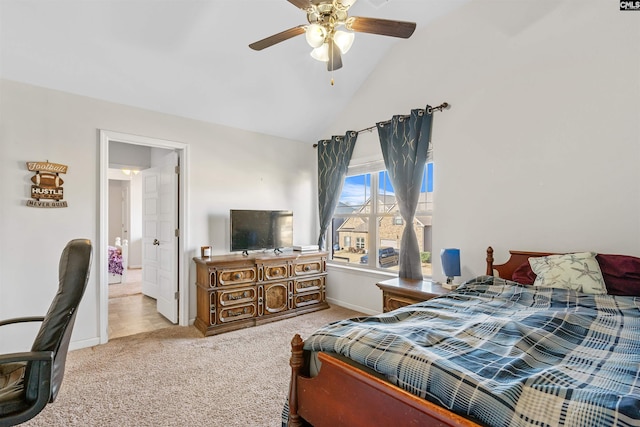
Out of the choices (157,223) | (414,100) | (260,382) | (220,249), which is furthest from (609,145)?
(157,223)

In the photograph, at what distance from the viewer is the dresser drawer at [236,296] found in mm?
3342

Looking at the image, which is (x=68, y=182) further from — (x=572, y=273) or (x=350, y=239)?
(x=572, y=273)

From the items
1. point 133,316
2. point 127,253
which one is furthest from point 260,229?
point 127,253

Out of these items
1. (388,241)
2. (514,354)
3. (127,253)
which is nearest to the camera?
(514,354)

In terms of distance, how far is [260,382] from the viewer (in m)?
2.34

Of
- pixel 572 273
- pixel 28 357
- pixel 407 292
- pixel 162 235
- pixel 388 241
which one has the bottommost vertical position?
pixel 407 292

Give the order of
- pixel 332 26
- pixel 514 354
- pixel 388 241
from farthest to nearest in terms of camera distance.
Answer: pixel 388 241 < pixel 332 26 < pixel 514 354

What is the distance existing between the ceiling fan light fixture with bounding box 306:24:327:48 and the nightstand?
2.12 meters

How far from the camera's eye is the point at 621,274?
6.70 feet

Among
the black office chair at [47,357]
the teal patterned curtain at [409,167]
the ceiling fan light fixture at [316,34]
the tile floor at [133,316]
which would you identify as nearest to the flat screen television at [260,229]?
the tile floor at [133,316]

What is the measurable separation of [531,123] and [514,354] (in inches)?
89.1

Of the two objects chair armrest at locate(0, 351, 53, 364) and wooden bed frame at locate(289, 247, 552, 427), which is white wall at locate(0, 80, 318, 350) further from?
wooden bed frame at locate(289, 247, 552, 427)

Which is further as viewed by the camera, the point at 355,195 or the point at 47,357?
the point at 355,195

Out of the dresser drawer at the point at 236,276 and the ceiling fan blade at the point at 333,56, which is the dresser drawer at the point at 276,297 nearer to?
the dresser drawer at the point at 236,276
